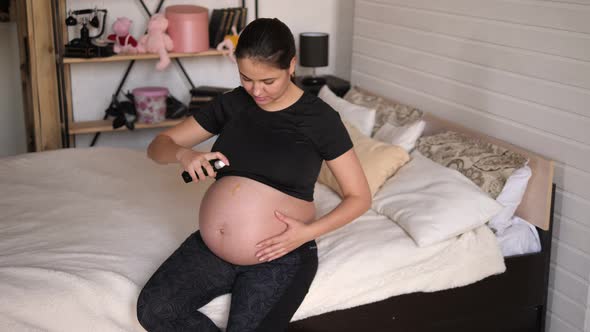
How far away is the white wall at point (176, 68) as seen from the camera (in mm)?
3789

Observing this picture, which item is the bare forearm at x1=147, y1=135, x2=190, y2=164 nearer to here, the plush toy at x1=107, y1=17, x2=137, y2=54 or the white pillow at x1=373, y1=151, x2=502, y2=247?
the white pillow at x1=373, y1=151, x2=502, y2=247

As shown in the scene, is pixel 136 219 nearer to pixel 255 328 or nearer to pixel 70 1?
pixel 255 328

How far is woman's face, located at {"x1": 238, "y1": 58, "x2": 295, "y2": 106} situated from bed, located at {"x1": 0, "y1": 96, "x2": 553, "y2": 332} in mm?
583

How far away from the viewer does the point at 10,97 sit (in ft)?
13.1

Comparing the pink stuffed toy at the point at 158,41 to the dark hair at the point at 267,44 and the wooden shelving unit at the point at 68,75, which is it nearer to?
the wooden shelving unit at the point at 68,75

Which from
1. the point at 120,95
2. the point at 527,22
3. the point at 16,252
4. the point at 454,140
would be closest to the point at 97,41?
the point at 120,95

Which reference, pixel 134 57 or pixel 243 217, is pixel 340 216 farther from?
pixel 134 57

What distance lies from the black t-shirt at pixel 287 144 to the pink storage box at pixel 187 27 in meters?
1.68

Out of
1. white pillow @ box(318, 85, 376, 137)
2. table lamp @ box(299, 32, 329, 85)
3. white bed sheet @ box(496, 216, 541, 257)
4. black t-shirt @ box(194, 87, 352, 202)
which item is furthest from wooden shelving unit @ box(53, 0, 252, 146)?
white bed sheet @ box(496, 216, 541, 257)

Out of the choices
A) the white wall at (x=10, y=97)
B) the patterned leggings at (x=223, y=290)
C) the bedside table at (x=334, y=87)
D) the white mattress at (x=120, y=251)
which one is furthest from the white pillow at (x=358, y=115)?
the white wall at (x=10, y=97)

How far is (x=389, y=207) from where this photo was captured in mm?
2543

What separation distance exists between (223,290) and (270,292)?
0.49ft

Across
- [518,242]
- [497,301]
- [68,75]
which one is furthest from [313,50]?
[497,301]

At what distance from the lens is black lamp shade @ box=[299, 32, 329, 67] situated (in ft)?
12.6
